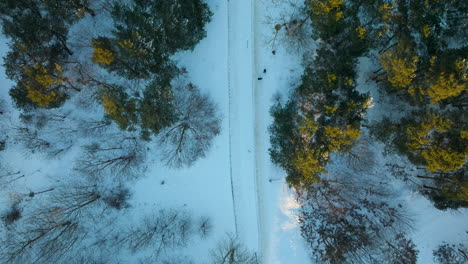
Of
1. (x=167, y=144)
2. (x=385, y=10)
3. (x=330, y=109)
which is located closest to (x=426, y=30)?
(x=385, y=10)

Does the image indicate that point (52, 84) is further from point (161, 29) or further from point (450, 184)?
point (450, 184)

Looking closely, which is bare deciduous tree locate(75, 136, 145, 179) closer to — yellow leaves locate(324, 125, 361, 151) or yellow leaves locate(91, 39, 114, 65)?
yellow leaves locate(91, 39, 114, 65)

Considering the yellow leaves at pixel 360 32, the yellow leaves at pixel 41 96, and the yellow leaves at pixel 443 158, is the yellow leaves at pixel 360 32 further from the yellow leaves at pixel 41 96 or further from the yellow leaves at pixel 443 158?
the yellow leaves at pixel 41 96

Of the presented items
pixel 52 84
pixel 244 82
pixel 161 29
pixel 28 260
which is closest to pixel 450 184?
pixel 244 82

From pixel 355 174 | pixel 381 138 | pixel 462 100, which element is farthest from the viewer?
pixel 355 174

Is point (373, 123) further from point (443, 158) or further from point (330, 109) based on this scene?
point (330, 109)

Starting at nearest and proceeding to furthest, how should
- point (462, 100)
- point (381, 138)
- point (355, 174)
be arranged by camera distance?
point (462, 100) < point (381, 138) < point (355, 174)
